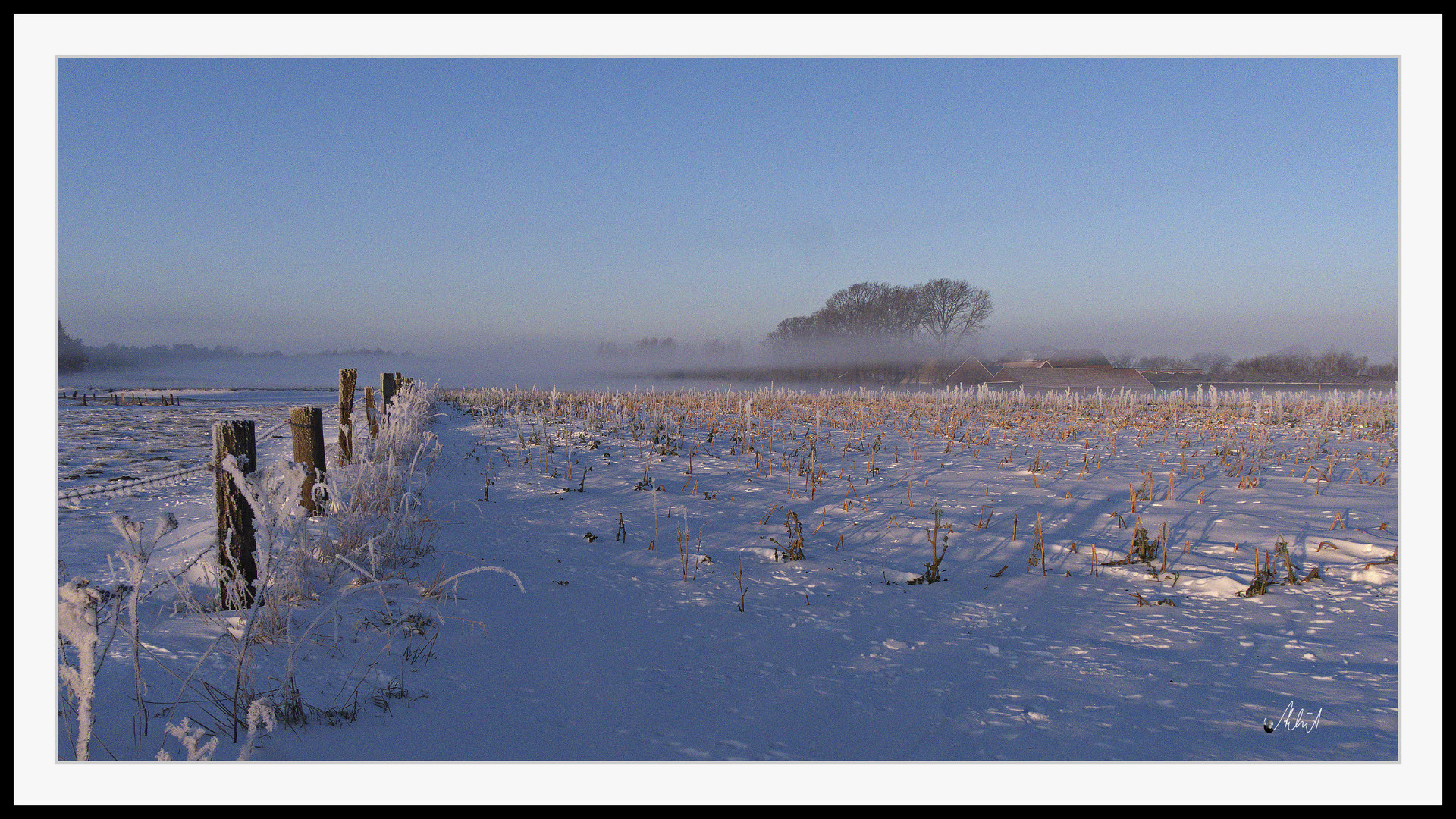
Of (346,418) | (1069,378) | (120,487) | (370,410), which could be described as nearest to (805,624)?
(346,418)

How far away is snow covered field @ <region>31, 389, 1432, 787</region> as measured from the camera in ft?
7.36

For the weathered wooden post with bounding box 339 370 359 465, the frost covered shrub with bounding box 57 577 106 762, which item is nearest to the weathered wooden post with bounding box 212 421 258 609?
the frost covered shrub with bounding box 57 577 106 762

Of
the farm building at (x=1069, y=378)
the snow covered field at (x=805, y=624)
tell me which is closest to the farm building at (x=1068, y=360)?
the farm building at (x=1069, y=378)

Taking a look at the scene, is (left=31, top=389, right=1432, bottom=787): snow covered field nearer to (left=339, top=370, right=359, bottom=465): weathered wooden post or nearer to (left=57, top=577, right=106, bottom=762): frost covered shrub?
(left=57, top=577, right=106, bottom=762): frost covered shrub

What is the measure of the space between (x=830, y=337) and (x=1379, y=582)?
212ft

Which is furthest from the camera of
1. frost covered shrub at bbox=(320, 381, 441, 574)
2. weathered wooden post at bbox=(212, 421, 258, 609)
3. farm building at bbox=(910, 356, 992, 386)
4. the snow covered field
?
farm building at bbox=(910, 356, 992, 386)

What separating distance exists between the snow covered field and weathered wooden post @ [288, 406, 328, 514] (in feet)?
2.45

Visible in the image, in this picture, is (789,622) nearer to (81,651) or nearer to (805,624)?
(805,624)

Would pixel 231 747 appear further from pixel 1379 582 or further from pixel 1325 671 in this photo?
pixel 1379 582

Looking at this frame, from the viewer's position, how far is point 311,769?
175 cm

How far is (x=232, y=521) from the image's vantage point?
10.2 ft
